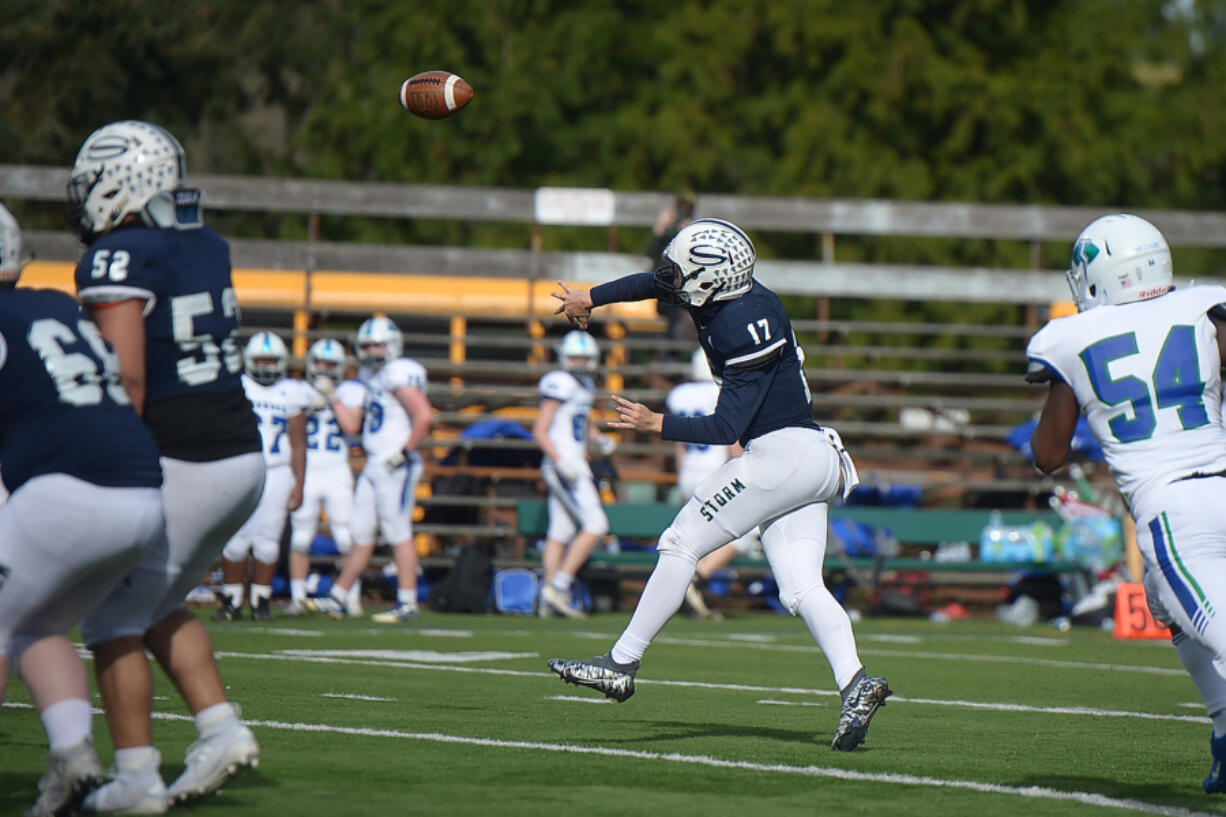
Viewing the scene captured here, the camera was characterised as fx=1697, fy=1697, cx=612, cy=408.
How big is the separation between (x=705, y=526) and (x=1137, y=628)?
733 centimetres

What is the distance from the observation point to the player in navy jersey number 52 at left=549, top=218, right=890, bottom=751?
19.5ft

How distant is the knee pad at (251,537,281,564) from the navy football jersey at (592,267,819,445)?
6.27 m

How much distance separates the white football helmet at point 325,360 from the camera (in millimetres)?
13977

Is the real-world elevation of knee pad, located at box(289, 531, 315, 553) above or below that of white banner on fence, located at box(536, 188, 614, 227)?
below

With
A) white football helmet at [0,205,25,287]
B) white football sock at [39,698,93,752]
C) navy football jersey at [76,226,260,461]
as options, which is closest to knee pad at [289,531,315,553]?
white football helmet at [0,205,25,287]

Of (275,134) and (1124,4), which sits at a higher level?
(1124,4)

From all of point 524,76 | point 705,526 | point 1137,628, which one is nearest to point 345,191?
point 524,76

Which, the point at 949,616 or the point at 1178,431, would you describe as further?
the point at 949,616

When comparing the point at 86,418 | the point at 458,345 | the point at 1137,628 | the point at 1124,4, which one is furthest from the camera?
the point at 1124,4

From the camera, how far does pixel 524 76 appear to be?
26078 mm

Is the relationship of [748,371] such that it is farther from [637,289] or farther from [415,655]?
[415,655]

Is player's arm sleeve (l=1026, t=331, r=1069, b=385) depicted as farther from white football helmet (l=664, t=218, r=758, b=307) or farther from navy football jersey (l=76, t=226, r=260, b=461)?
navy football jersey (l=76, t=226, r=260, b=461)

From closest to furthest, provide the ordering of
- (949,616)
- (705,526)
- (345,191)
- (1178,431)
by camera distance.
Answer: (1178,431) < (705,526) < (949,616) < (345,191)

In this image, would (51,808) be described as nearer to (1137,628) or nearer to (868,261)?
(1137,628)
